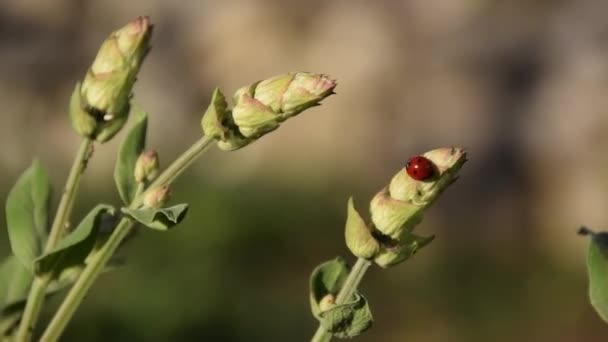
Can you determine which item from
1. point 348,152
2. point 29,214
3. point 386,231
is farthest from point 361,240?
point 348,152

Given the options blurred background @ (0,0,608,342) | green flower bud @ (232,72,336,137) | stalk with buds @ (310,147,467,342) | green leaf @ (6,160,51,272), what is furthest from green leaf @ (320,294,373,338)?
blurred background @ (0,0,608,342)

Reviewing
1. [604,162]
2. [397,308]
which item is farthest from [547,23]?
[397,308]

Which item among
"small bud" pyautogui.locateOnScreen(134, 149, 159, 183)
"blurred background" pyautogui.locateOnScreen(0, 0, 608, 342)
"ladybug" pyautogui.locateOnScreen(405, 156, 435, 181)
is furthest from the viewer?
"blurred background" pyautogui.locateOnScreen(0, 0, 608, 342)

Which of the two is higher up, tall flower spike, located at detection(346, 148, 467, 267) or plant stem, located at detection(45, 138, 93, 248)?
plant stem, located at detection(45, 138, 93, 248)

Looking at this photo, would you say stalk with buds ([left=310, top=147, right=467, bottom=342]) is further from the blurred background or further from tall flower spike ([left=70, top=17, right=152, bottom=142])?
the blurred background

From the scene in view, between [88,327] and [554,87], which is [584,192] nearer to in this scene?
[554,87]

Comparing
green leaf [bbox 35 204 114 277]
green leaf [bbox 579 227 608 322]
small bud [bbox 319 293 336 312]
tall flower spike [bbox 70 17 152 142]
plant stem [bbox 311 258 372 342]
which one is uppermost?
tall flower spike [bbox 70 17 152 142]

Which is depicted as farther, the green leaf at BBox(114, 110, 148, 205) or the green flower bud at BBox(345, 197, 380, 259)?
the green leaf at BBox(114, 110, 148, 205)

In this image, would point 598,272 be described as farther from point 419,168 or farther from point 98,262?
point 98,262
